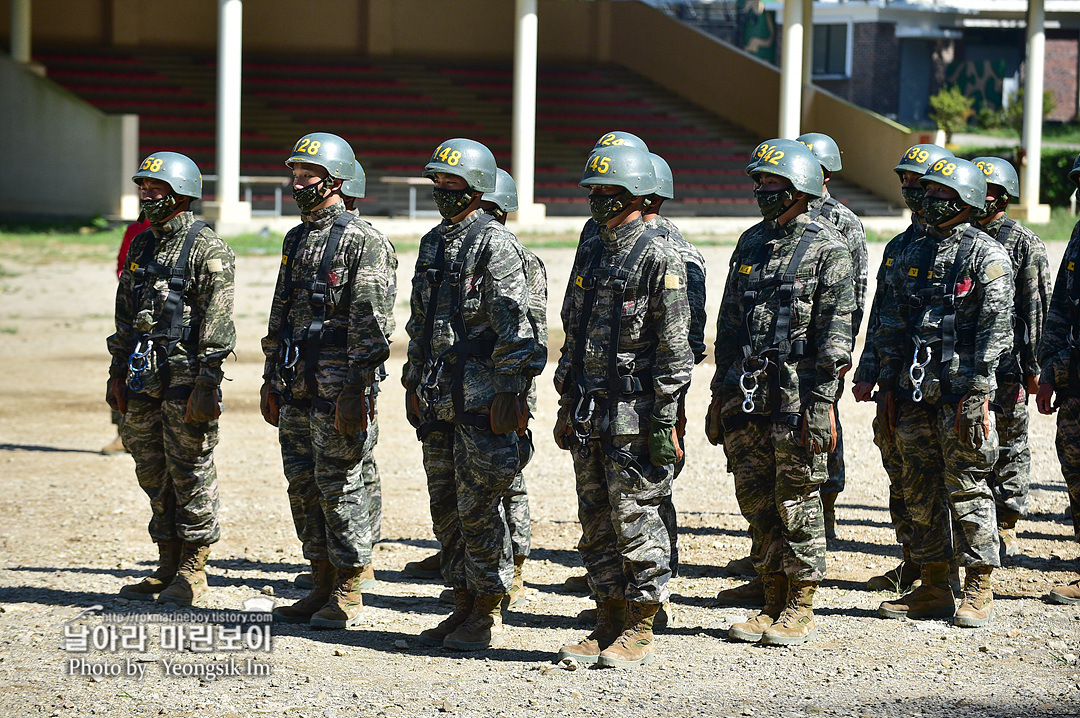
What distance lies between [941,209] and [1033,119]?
22.9 m

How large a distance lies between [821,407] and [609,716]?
1886 millimetres

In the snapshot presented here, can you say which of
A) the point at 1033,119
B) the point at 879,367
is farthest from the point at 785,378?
the point at 1033,119

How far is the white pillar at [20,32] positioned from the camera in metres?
27.4

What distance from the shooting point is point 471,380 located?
19.5 ft

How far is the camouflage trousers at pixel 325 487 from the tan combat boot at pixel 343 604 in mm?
81

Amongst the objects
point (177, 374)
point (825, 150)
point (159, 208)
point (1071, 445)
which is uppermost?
point (825, 150)

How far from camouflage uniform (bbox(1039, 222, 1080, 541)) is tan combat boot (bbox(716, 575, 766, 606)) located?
1.81 m

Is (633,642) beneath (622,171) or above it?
beneath

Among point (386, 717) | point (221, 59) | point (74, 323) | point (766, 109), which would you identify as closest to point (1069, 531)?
point (386, 717)

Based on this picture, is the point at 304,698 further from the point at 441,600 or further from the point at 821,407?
the point at 821,407

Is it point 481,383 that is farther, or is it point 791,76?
point 791,76

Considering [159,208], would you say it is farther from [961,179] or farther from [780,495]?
[961,179]

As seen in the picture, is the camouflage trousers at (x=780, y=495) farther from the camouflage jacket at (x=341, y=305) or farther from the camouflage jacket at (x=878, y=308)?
the camouflage jacket at (x=341, y=305)

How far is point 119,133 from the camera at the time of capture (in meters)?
25.8
